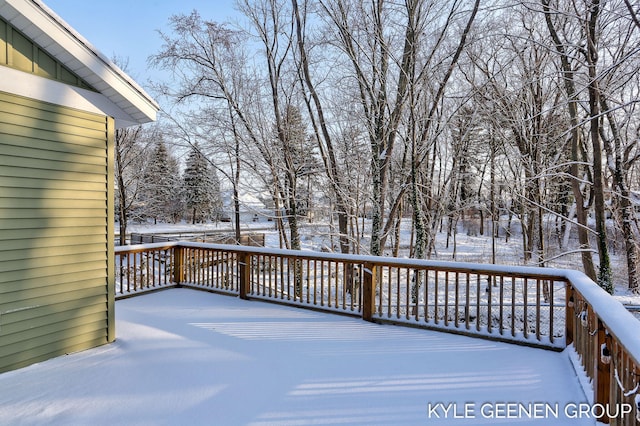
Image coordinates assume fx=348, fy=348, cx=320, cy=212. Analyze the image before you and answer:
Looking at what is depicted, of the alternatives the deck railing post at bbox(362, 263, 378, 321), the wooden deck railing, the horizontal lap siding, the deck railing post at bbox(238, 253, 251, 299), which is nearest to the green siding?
the horizontal lap siding

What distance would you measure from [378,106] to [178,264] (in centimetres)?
543

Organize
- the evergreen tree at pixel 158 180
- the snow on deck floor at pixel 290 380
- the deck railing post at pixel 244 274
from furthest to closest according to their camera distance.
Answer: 1. the evergreen tree at pixel 158 180
2. the deck railing post at pixel 244 274
3. the snow on deck floor at pixel 290 380

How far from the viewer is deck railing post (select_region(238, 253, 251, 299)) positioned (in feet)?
17.2

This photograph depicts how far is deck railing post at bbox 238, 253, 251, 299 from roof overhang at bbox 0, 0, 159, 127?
2318mm

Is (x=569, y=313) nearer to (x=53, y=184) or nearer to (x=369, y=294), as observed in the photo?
(x=369, y=294)

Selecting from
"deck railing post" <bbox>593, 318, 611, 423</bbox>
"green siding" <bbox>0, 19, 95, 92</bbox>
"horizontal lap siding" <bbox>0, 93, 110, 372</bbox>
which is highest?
"green siding" <bbox>0, 19, 95, 92</bbox>

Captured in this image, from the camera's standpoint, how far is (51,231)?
3105mm

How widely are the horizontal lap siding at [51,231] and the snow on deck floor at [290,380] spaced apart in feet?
0.86

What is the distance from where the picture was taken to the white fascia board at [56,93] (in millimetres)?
2818

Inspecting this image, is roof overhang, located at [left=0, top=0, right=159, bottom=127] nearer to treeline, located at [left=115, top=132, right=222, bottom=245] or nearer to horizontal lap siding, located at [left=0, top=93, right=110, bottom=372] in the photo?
horizontal lap siding, located at [left=0, top=93, right=110, bottom=372]

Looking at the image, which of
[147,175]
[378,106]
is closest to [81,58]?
[378,106]

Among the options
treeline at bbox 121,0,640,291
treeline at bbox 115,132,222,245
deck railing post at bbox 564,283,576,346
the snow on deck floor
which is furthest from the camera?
treeline at bbox 115,132,222,245

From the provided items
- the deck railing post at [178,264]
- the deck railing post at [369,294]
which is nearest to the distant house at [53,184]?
the deck railing post at [178,264]

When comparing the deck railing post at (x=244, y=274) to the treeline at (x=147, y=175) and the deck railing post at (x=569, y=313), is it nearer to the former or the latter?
the deck railing post at (x=569, y=313)
